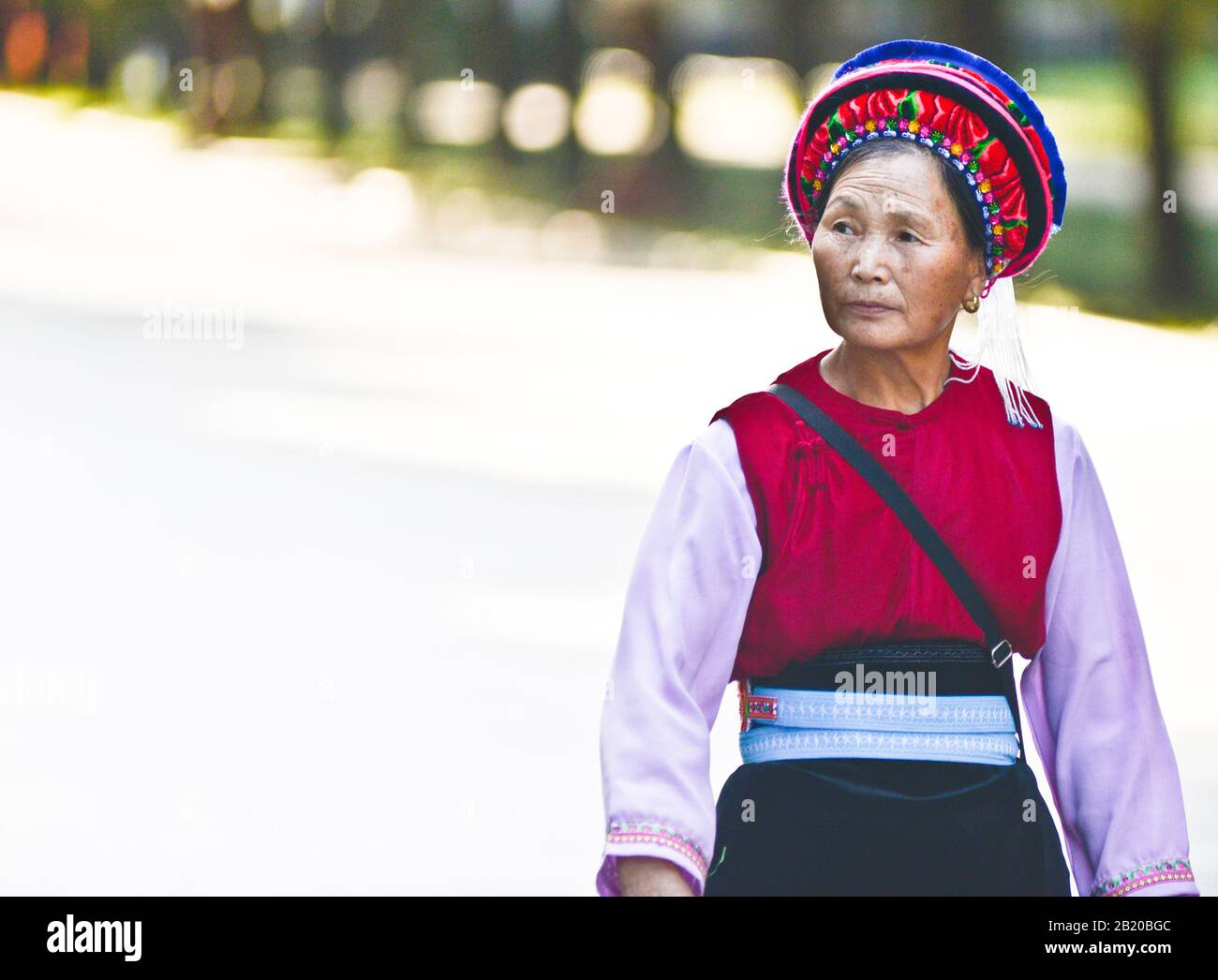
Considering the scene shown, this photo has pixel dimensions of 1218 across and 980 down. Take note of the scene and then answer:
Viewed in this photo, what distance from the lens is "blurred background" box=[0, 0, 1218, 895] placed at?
A: 236 inches

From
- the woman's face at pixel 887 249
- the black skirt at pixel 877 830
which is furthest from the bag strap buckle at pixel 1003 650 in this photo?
the woman's face at pixel 887 249

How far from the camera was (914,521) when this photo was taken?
2.94 m

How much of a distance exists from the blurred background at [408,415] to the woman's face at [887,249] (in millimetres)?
284

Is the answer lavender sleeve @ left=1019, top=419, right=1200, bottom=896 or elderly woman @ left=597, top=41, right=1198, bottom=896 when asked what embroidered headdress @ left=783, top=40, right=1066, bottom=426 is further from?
lavender sleeve @ left=1019, top=419, right=1200, bottom=896

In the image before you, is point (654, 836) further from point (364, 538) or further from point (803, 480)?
point (364, 538)

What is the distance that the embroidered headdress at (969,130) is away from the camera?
116 inches

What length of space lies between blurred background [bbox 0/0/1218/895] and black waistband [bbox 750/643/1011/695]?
43 cm

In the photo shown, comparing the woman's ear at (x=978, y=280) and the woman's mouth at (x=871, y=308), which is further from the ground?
the woman's ear at (x=978, y=280)

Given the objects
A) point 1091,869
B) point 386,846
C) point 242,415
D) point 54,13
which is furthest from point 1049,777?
point 54,13

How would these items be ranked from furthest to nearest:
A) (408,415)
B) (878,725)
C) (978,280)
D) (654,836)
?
(408,415), (978,280), (878,725), (654,836)

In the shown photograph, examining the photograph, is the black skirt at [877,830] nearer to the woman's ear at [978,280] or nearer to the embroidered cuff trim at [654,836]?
the embroidered cuff trim at [654,836]

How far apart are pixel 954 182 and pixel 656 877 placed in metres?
1.01

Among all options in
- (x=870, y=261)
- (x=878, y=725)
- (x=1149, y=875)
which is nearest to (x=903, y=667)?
(x=878, y=725)
